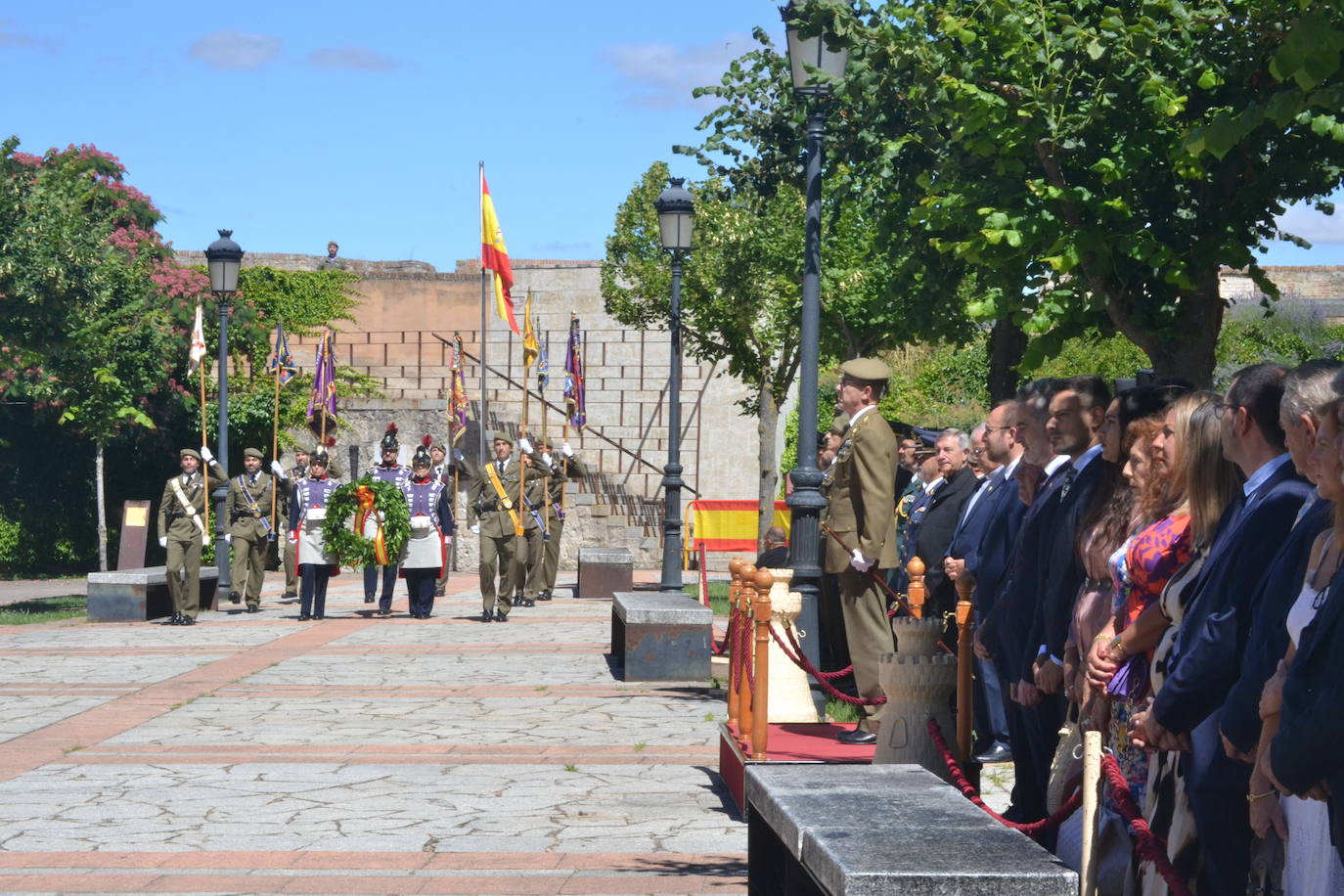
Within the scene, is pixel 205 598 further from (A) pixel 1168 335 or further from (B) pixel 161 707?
(A) pixel 1168 335

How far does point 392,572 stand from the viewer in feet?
61.6

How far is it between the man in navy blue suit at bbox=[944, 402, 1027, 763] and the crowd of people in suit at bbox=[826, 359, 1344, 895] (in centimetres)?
2

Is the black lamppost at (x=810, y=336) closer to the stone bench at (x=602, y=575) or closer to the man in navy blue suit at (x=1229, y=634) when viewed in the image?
the man in navy blue suit at (x=1229, y=634)

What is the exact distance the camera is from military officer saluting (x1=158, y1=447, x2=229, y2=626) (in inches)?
706

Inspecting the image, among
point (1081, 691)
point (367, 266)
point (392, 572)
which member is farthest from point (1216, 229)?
point (367, 266)

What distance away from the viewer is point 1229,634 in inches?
163

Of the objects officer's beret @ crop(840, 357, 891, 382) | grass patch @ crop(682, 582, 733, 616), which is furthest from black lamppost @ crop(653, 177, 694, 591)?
officer's beret @ crop(840, 357, 891, 382)

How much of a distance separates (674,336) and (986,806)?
43.9 ft

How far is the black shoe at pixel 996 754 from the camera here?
8.44 metres

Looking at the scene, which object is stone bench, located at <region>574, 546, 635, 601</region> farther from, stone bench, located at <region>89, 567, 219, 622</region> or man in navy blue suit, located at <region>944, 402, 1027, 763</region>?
man in navy blue suit, located at <region>944, 402, 1027, 763</region>

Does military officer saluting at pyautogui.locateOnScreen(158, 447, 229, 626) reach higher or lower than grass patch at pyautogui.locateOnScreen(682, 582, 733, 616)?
higher

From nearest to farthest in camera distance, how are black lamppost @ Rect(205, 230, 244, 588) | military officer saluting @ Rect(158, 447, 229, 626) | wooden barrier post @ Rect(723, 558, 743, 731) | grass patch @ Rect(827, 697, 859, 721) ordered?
wooden barrier post @ Rect(723, 558, 743, 731), grass patch @ Rect(827, 697, 859, 721), military officer saluting @ Rect(158, 447, 229, 626), black lamppost @ Rect(205, 230, 244, 588)

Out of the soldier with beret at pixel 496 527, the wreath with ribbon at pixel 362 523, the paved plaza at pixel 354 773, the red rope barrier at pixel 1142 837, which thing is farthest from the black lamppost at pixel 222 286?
the red rope barrier at pixel 1142 837

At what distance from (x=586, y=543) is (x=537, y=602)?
910 centimetres
